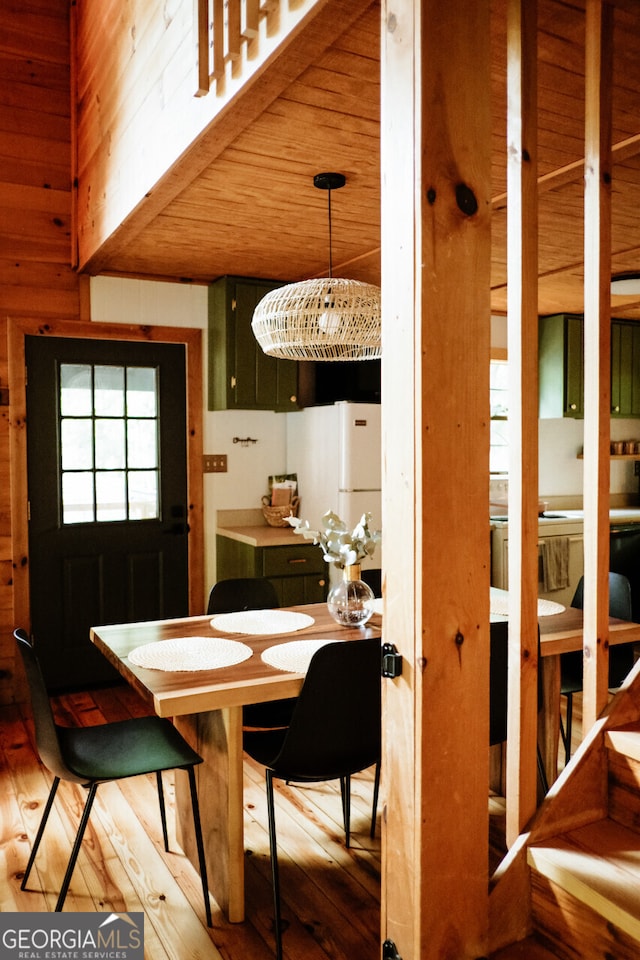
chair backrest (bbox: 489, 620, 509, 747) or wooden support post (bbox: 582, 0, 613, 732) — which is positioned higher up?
wooden support post (bbox: 582, 0, 613, 732)

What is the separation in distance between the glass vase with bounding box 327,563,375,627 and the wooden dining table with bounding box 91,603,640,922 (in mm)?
39

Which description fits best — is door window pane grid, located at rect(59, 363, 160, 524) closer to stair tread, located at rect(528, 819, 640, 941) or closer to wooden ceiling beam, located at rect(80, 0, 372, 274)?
wooden ceiling beam, located at rect(80, 0, 372, 274)

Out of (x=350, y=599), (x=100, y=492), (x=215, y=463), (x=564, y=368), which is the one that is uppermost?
(x=564, y=368)

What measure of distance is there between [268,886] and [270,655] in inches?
29.5

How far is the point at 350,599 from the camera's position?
2.63 m

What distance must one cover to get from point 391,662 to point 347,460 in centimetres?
280

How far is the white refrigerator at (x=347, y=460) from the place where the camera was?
4238mm

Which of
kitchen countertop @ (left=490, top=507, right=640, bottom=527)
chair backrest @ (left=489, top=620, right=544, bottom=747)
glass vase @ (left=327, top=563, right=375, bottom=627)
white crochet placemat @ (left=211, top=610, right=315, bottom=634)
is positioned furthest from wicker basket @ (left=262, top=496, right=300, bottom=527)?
chair backrest @ (left=489, top=620, right=544, bottom=747)

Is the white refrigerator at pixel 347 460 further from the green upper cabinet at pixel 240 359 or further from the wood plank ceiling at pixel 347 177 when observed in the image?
the wood plank ceiling at pixel 347 177

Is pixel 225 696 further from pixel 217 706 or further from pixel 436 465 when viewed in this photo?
pixel 436 465

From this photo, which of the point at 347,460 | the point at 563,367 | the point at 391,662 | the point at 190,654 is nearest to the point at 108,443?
the point at 347,460

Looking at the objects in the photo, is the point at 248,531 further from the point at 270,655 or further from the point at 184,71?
the point at 184,71

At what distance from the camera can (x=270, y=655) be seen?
231 centimetres

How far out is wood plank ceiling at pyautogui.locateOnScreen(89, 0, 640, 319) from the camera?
2.01 metres
